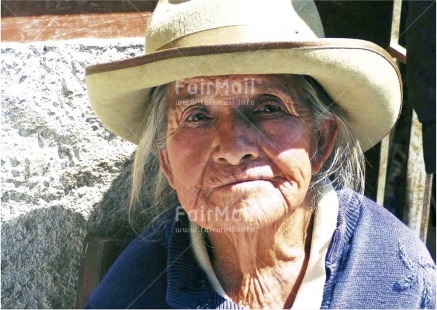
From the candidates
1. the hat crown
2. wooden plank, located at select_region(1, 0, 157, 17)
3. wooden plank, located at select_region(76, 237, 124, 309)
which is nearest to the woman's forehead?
the hat crown

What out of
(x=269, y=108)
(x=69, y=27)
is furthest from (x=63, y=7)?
(x=269, y=108)

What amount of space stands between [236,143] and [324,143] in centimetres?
36

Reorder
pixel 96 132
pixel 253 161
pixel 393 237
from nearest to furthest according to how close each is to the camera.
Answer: pixel 253 161 < pixel 393 237 < pixel 96 132

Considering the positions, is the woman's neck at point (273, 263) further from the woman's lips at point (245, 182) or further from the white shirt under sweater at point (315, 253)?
the woman's lips at point (245, 182)

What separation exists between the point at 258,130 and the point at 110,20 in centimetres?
106

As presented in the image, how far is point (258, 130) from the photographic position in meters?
2.22

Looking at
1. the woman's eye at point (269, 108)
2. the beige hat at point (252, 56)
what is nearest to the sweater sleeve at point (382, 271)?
the beige hat at point (252, 56)

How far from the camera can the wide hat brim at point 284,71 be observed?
209 cm

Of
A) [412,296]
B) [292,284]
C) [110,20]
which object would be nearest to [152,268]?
[292,284]

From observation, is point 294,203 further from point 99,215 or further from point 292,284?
point 99,215

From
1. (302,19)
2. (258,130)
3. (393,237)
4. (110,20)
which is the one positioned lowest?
(393,237)

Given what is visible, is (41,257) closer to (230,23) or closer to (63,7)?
(63,7)

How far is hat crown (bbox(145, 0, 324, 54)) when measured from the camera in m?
2.21

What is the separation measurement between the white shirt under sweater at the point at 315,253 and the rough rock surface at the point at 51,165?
0.52m
